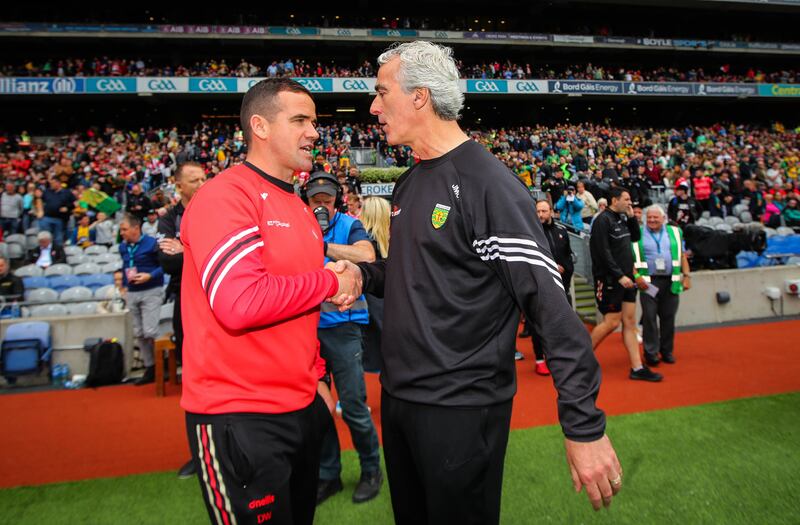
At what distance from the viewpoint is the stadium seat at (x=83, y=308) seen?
7848mm

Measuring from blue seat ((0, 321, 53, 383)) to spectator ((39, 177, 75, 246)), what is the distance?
232 inches

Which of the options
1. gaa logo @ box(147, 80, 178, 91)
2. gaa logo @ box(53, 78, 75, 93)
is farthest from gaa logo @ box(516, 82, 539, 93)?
gaa logo @ box(53, 78, 75, 93)

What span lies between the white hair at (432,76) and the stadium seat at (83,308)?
7.57m

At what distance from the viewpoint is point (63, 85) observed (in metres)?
26.3

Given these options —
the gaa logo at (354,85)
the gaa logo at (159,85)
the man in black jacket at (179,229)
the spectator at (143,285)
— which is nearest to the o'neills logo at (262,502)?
the man in black jacket at (179,229)

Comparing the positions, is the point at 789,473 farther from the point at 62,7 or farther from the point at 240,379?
the point at 62,7

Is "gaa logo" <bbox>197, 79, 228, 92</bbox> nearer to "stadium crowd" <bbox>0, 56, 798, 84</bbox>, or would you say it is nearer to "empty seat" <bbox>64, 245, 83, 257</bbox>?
"stadium crowd" <bbox>0, 56, 798, 84</bbox>

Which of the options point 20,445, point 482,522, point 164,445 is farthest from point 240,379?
point 20,445

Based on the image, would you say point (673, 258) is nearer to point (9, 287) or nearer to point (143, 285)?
point (143, 285)

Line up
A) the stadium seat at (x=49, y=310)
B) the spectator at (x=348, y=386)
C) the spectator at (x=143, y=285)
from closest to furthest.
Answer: the spectator at (x=348, y=386)
the spectator at (x=143, y=285)
the stadium seat at (x=49, y=310)

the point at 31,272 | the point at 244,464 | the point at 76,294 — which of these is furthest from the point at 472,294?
the point at 31,272

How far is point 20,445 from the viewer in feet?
15.5

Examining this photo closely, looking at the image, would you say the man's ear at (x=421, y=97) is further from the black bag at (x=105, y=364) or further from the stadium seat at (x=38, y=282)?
the stadium seat at (x=38, y=282)

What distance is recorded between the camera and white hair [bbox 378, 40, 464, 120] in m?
1.91
